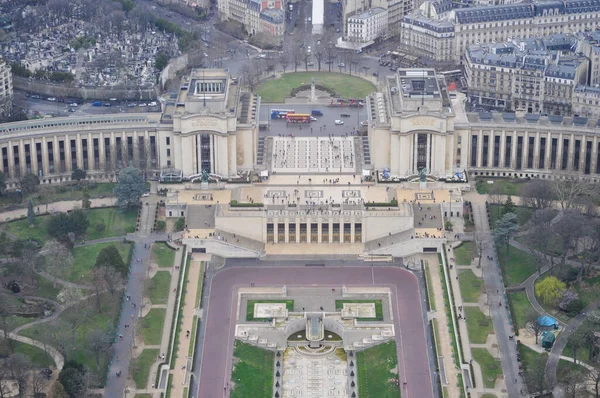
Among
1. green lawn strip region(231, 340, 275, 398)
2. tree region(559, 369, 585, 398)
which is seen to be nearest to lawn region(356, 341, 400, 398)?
green lawn strip region(231, 340, 275, 398)

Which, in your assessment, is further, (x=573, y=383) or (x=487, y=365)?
(x=487, y=365)

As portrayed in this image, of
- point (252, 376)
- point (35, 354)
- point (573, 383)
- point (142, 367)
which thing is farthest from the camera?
point (35, 354)

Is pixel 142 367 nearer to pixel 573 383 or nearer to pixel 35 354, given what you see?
pixel 35 354

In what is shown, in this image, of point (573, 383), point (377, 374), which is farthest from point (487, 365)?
point (377, 374)

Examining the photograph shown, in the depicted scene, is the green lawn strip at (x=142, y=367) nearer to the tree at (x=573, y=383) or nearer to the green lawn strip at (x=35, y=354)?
the green lawn strip at (x=35, y=354)

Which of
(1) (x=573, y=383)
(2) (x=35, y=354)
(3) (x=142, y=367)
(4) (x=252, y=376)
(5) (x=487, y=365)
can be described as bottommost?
(4) (x=252, y=376)

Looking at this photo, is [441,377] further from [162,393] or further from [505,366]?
[162,393]

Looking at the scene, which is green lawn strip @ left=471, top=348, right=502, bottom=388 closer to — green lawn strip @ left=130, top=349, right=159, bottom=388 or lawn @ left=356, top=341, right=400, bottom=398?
lawn @ left=356, top=341, right=400, bottom=398
